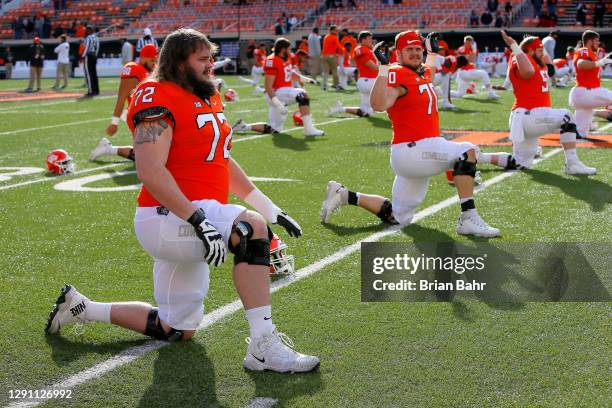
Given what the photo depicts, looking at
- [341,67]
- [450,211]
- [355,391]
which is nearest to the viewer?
[355,391]

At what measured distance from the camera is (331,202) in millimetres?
7387

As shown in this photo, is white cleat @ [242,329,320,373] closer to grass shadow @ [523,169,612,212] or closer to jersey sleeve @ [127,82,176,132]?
jersey sleeve @ [127,82,176,132]

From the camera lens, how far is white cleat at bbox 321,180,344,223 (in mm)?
7387

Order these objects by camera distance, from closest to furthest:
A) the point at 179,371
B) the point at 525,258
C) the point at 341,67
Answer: the point at 179,371 → the point at 525,258 → the point at 341,67

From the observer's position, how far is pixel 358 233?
706 centimetres

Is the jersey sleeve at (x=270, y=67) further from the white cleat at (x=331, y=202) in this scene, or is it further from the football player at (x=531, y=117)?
the white cleat at (x=331, y=202)

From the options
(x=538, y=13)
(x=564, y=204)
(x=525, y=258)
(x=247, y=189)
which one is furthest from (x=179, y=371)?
(x=538, y=13)

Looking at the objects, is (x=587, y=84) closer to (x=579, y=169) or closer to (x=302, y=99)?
(x=579, y=169)

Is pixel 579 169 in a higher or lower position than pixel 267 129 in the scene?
higher

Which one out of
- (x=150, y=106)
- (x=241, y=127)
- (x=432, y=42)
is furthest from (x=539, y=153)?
(x=150, y=106)

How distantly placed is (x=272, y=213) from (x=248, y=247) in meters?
0.50

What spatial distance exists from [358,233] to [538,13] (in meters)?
29.6

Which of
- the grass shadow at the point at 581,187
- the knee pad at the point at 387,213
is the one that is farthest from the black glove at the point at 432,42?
the grass shadow at the point at 581,187

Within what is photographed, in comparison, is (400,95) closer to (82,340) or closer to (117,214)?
(117,214)
